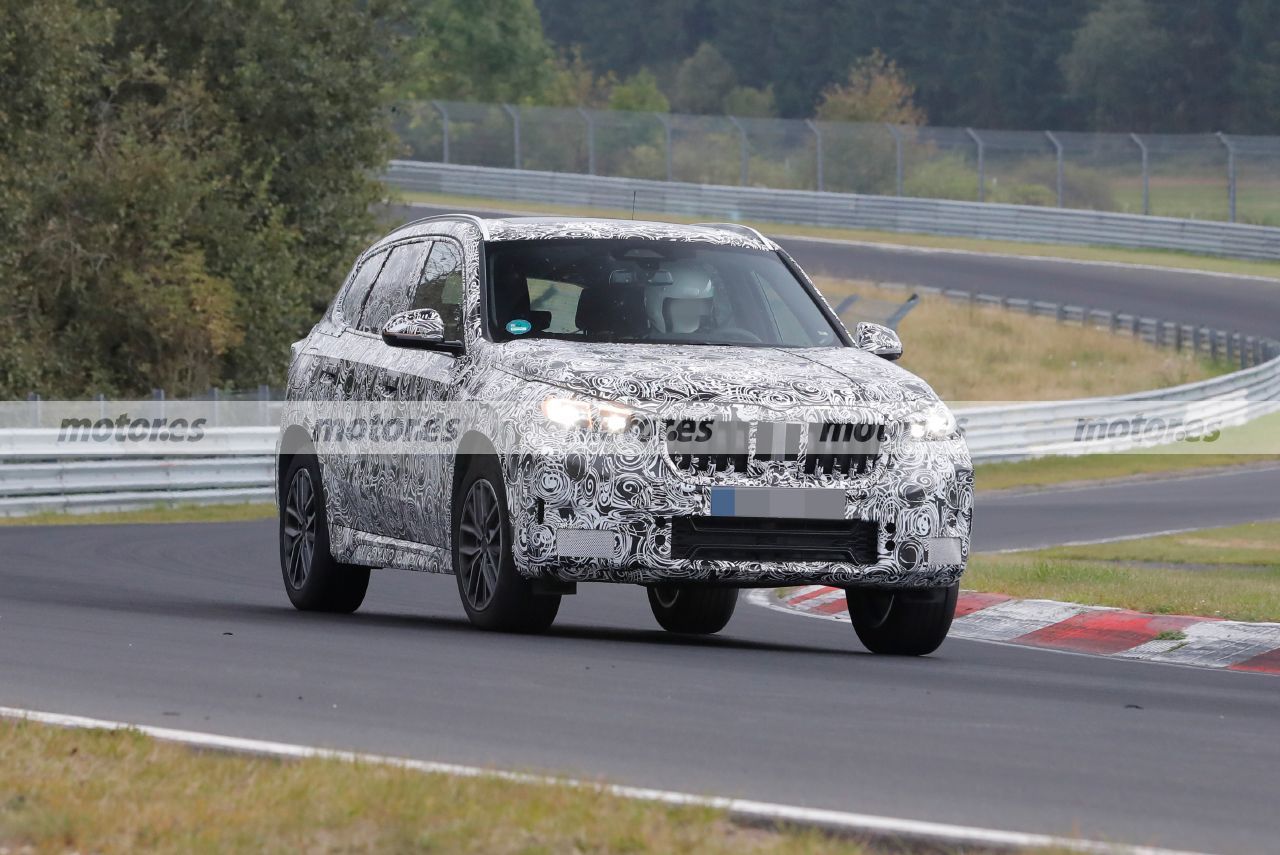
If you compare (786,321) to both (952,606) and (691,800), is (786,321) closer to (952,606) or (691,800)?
(952,606)

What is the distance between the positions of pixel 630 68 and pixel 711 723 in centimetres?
11079

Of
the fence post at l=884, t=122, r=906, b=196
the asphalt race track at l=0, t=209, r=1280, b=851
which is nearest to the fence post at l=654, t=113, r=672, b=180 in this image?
the fence post at l=884, t=122, r=906, b=196

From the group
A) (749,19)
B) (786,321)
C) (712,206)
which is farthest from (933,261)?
(749,19)

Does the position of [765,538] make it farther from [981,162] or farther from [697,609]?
[981,162]

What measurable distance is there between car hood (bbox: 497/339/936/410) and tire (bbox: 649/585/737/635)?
2173mm

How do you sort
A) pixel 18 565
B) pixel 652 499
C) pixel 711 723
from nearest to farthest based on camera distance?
pixel 711 723 → pixel 652 499 → pixel 18 565

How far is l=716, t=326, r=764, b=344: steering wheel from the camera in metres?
10.8

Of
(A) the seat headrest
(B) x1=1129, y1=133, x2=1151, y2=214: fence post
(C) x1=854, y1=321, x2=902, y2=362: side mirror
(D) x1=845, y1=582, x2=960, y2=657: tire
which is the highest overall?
(A) the seat headrest

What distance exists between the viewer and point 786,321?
11047mm

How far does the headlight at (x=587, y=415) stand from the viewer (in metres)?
9.57

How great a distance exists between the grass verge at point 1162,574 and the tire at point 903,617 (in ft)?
8.19

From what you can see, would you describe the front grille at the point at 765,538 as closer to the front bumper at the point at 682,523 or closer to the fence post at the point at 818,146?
the front bumper at the point at 682,523

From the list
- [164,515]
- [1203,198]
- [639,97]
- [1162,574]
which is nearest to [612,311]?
[1162,574]

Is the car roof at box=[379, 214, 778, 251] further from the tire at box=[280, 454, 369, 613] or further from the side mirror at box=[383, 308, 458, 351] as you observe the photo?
the tire at box=[280, 454, 369, 613]
